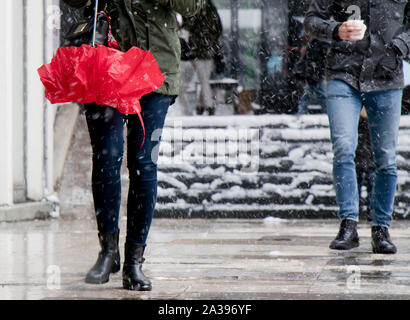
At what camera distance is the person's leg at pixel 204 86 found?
11626mm

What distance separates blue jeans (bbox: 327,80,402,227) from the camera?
18.1ft

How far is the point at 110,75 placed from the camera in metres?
3.96

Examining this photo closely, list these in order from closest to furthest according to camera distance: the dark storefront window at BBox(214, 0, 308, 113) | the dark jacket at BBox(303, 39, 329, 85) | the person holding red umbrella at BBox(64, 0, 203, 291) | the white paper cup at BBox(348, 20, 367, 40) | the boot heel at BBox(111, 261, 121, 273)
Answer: the person holding red umbrella at BBox(64, 0, 203, 291)
the boot heel at BBox(111, 261, 121, 273)
the white paper cup at BBox(348, 20, 367, 40)
the dark jacket at BBox(303, 39, 329, 85)
the dark storefront window at BBox(214, 0, 308, 113)

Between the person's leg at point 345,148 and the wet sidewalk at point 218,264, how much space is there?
0.21 metres

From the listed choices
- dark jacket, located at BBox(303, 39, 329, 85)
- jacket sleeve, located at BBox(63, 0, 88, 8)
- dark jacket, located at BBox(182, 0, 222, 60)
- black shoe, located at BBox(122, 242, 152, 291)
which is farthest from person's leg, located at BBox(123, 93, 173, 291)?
dark jacket, located at BBox(182, 0, 222, 60)

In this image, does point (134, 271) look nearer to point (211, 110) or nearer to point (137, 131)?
point (137, 131)

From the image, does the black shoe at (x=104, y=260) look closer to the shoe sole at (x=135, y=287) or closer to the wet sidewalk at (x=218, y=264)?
the wet sidewalk at (x=218, y=264)

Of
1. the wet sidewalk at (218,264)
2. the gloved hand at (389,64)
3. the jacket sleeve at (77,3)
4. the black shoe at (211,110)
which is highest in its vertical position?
the jacket sleeve at (77,3)

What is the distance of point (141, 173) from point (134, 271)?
0.48 meters

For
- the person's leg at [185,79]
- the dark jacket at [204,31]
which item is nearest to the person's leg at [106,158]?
the dark jacket at [204,31]

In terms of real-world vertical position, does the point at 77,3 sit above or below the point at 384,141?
above

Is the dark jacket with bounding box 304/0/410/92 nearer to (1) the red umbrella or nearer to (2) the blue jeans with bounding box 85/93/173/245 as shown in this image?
(2) the blue jeans with bounding box 85/93/173/245

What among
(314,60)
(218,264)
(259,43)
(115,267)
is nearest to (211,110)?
(259,43)

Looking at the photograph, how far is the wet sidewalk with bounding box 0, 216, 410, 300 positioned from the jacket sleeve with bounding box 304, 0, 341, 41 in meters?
1.47
